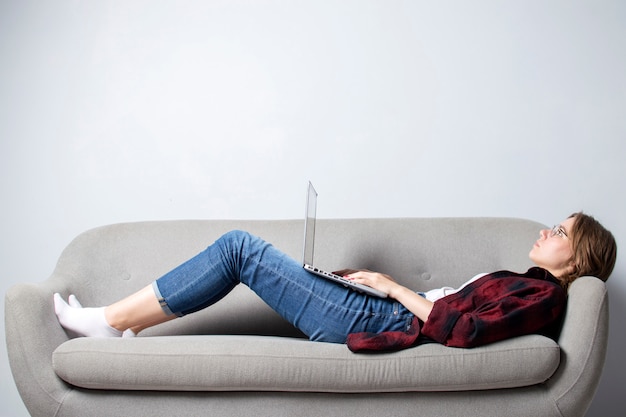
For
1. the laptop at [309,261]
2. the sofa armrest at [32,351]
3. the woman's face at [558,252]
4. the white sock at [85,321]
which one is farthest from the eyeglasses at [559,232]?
the sofa armrest at [32,351]

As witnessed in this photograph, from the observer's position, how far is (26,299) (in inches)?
80.4

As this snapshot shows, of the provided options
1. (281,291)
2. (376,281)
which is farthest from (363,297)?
(281,291)

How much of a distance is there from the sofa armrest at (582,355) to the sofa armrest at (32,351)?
1451 millimetres

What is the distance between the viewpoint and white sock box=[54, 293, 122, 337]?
215 centimetres

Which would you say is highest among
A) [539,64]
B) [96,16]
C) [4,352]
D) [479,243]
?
[96,16]

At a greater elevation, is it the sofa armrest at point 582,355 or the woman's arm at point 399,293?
the woman's arm at point 399,293

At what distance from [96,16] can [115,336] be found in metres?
1.49

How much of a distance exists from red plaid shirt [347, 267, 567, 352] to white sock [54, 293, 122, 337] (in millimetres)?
802

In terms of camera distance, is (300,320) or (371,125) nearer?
(300,320)

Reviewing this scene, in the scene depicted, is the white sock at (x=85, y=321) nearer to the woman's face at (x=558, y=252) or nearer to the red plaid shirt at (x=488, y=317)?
the red plaid shirt at (x=488, y=317)

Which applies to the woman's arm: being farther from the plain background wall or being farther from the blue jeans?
the plain background wall

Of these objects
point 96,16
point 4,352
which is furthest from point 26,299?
point 96,16

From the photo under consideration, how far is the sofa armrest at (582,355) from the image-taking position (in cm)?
192

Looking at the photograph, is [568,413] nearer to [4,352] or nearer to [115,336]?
[115,336]
